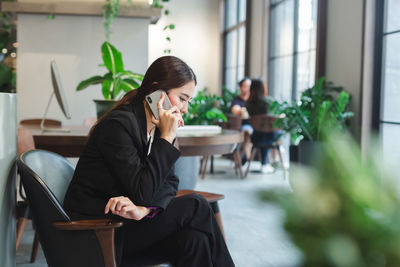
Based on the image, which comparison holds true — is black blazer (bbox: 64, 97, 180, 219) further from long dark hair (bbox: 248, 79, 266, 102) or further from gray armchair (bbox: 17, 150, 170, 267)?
long dark hair (bbox: 248, 79, 266, 102)

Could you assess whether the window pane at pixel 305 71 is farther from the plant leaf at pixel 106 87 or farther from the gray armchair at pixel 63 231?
the gray armchair at pixel 63 231

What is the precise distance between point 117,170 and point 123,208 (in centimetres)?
16

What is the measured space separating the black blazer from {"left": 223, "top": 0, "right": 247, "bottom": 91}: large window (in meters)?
7.36

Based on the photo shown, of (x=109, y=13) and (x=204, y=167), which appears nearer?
(x=109, y=13)

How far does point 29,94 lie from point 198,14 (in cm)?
619

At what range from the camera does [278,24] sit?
25.5 feet

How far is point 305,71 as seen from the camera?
671 cm

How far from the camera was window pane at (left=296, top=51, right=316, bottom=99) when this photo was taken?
21.3 feet

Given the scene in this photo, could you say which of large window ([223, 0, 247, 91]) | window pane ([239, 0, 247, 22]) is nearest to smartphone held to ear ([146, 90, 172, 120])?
large window ([223, 0, 247, 91])

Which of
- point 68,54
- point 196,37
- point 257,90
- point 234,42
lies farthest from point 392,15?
point 196,37

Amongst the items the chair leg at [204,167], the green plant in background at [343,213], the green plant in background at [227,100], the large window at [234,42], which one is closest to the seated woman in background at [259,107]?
the chair leg at [204,167]

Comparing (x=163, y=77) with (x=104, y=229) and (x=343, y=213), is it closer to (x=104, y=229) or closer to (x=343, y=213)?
(x=104, y=229)

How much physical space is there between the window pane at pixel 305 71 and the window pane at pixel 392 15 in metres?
1.80

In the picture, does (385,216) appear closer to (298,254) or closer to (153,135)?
(298,254)
